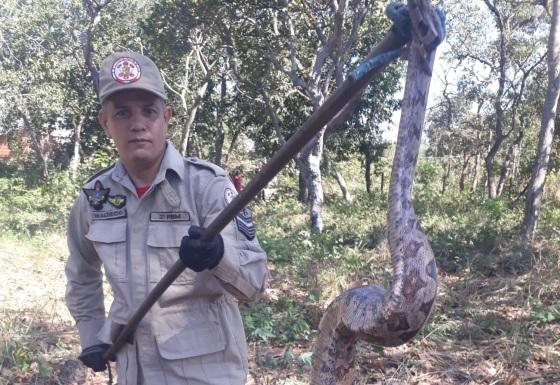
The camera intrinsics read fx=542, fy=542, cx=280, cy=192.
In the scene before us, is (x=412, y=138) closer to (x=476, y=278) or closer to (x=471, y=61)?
(x=476, y=278)

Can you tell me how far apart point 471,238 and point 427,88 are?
7.50m

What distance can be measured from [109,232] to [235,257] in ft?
1.73

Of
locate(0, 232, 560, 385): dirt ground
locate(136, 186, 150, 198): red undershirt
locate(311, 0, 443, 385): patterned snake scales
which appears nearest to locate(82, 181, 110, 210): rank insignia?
locate(136, 186, 150, 198): red undershirt

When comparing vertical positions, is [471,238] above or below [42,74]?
below

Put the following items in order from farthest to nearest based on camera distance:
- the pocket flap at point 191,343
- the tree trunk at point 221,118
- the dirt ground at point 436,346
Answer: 1. the tree trunk at point 221,118
2. the dirt ground at point 436,346
3. the pocket flap at point 191,343

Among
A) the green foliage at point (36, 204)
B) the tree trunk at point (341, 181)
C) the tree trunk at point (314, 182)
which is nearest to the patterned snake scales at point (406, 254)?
the tree trunk at point (314, 182)

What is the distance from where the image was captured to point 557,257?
685 centimetres

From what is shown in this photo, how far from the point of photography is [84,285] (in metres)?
2.29

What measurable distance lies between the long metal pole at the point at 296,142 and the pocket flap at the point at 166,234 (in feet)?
0.55

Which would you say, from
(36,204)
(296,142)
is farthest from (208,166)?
(36,204)

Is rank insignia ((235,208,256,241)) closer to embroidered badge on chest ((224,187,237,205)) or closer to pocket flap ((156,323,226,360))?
embroidered badge on chest ((224,187,237,205))

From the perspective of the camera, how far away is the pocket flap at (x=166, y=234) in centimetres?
194

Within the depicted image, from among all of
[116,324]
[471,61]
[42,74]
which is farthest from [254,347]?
[42,74]

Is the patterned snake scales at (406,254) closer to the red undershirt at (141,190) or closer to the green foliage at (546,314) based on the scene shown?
the red undershirt at (141,190)
